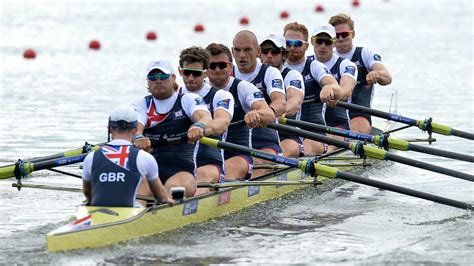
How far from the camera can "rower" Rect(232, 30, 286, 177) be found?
10.8 metres

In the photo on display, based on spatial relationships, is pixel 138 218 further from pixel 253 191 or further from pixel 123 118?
pixel 253 191

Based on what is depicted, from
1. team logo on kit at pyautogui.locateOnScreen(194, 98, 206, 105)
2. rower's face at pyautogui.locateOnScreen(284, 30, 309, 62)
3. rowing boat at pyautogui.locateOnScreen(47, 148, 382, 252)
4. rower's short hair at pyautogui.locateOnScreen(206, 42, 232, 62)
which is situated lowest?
rowing boat at pyautogui.locateOnScreen(47, 148, 382, 252)

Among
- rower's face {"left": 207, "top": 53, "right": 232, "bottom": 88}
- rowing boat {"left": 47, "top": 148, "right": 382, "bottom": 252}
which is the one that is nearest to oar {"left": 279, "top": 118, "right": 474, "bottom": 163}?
rower's face {"left": 207, "top": 53, "right": 232, "bottom": 88}

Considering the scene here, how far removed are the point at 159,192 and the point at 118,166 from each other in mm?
557

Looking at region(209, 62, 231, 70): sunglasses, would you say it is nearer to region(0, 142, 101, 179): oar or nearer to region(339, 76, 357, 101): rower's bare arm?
region(0, 142, 101, 179): oar

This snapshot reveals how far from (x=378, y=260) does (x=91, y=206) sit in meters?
2.08

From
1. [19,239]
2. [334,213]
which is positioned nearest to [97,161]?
[19,239]

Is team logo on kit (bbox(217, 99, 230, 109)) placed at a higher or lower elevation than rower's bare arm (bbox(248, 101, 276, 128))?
higher

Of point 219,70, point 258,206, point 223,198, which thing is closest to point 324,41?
point 219,70

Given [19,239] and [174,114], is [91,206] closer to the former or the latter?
[19,239]

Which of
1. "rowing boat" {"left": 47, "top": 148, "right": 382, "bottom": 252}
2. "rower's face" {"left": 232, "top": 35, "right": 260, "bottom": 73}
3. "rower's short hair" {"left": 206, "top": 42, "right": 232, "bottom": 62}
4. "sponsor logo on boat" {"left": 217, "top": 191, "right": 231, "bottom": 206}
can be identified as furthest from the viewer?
"rower's face" {"left": 232, "top": 35, "right": 260, "bottom": 73}

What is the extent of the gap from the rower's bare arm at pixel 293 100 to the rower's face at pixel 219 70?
1101 mm

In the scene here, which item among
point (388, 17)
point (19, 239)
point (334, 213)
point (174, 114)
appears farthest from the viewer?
point (388, 17)

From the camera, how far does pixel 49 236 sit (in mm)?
7574
